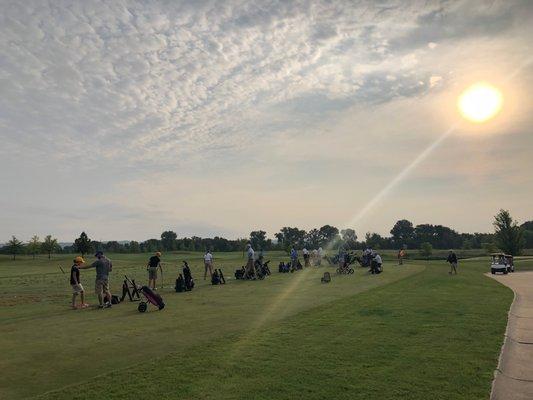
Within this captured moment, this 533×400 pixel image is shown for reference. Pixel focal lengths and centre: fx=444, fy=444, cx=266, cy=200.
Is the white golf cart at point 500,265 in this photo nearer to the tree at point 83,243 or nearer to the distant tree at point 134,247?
the tree at point 83,243

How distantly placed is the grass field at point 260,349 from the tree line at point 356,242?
58610 millimetres

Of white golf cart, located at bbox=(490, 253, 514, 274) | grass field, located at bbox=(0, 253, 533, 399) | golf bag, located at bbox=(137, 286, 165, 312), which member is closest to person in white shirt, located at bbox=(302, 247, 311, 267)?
white golf cart, located at bbox=(490, 253, 514, 274)

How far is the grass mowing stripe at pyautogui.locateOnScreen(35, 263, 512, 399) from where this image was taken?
7891 millimetres

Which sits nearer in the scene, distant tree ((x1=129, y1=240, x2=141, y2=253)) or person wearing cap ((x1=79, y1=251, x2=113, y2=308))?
person wearing cap ((x1=79, y1=251, x2=113, y2=308))

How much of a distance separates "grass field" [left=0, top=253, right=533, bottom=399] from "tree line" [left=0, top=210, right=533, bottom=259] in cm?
5861

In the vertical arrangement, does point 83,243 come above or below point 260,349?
above

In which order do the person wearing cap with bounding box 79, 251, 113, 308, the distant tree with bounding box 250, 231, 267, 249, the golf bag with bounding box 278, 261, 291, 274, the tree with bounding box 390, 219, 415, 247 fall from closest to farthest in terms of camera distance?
the person wearing cap with bounding box 79, 251, 113, 308, the golf bag with bounding box 278, 261, 291, 274, the distant tree with bounding box 250, 231, 267, 249, the tree with bounding box 390, 219, 415, 247

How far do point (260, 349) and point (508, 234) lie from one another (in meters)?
70.8

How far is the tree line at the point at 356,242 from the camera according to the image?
70.9 m

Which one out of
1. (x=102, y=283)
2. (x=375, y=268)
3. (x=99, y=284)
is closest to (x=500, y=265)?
(x=375, y=268)

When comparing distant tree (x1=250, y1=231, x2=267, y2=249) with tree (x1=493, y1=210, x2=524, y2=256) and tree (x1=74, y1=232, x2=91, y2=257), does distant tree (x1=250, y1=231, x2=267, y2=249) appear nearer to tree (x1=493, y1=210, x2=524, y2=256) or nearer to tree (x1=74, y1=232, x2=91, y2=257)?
tree (x1=74, y1=232, x2=91, y2=257)

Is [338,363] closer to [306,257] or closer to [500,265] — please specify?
[500,265]

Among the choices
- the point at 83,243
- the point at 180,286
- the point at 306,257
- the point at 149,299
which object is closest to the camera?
the point at 149,299

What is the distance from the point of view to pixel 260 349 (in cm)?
1071
